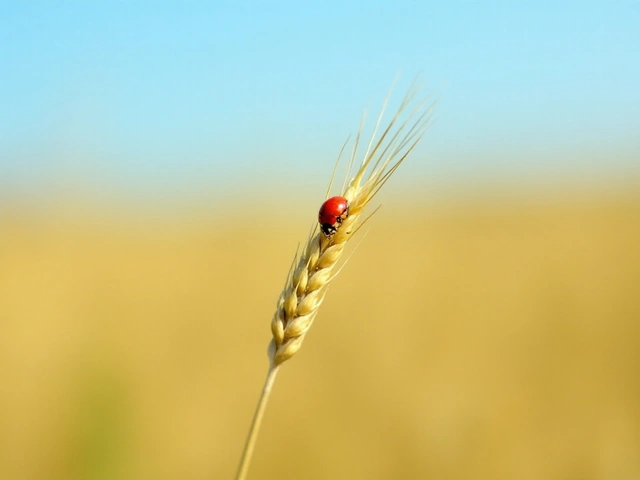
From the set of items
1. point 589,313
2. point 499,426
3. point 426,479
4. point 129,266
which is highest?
point 589,313

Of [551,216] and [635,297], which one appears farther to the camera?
[551,216]

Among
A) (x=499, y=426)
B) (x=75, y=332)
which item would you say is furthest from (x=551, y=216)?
(x=75, y=332)

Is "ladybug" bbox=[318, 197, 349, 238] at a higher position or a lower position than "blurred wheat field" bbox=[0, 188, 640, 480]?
higher

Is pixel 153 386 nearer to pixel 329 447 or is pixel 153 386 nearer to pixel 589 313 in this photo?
pixel 329 447

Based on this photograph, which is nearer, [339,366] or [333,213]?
[333,213]

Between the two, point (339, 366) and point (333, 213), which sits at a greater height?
point (333, 213)
